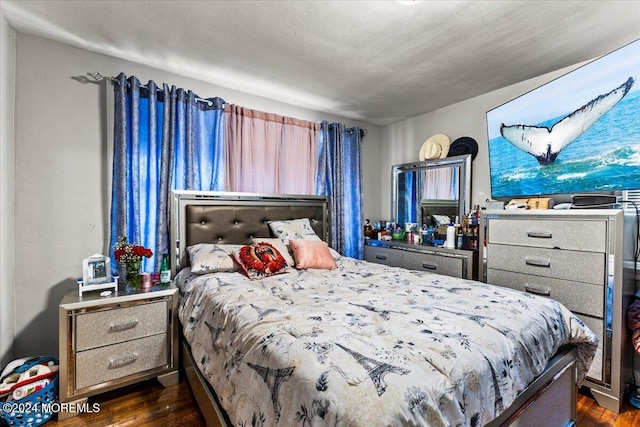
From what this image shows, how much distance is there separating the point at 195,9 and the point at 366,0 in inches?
40.7

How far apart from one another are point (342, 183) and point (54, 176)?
2620 millimetres

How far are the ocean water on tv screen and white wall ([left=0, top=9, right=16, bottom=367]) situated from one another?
3.74m

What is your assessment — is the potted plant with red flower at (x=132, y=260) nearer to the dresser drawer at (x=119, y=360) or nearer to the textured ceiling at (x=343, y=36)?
the dresser drawer at (x=119, y=360)

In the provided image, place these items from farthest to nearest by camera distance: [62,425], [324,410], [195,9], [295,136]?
[295,136]
[195,9]
[62,425]
[324,410]

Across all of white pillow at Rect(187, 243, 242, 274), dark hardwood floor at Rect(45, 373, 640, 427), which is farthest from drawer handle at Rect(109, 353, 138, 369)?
white pillow at Rect(187, 243, 242, 274)

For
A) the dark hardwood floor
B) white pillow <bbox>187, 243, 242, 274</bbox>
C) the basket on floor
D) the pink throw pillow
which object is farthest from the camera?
the pink throw pillow

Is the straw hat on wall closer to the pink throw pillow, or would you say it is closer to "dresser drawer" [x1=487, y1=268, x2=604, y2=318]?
"dresser drawer" [x1=487, y1=268, x2=604, y2=318]

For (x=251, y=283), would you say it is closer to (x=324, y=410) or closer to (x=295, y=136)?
(x=324, y=410)

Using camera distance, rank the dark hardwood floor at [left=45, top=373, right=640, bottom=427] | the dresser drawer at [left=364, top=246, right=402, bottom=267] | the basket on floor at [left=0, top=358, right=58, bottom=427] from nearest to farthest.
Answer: the basket on floor at [left=0, top=358, right=58, bottom=427]
the dark hardwood floor at [left=45, top=373, right=640, bottom=427]
the dresser drawer at [left=364, top=246, right=402, bottom=267]

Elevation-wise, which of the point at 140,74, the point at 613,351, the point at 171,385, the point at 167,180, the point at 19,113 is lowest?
the point at 171,385

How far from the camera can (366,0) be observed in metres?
1.72

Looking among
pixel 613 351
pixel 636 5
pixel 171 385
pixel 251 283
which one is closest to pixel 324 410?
pixel 251 283

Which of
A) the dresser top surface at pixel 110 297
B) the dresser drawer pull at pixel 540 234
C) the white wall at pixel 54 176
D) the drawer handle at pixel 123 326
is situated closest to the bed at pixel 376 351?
the dresser top surface at pixel 110 297

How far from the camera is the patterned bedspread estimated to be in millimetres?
814
